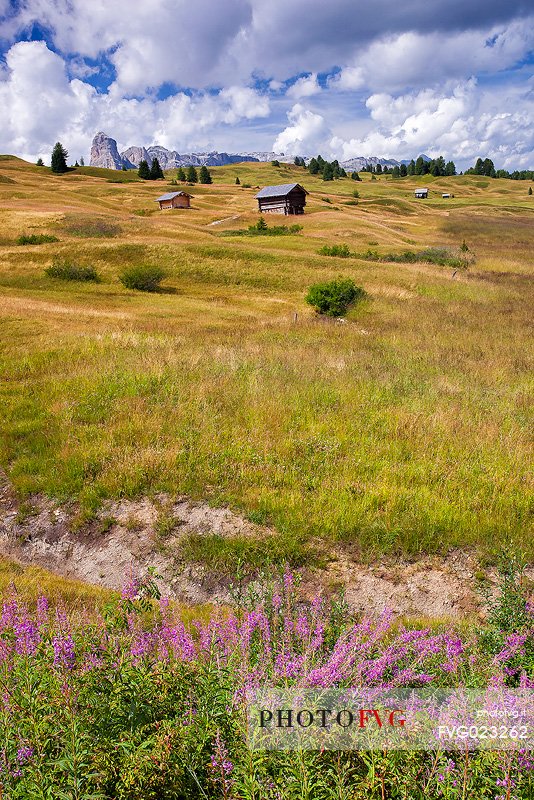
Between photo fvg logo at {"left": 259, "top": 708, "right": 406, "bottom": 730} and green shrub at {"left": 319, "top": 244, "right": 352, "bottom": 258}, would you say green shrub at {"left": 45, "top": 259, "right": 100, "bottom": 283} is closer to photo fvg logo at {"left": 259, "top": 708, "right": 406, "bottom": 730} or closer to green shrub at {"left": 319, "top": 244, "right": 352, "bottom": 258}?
green shrub at {"left": 319, "top": 244, "right": 352, "bottom": 258}

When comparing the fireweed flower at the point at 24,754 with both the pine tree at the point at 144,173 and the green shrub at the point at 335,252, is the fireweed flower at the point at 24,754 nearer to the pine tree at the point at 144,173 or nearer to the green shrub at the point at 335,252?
the green shrub at the point at 335,252

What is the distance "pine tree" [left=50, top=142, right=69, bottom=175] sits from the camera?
116881 millimetres

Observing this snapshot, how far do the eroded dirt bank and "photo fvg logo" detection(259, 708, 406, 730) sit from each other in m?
3.24

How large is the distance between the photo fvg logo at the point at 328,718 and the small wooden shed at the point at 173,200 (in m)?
85.7

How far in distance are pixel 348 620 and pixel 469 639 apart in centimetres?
133

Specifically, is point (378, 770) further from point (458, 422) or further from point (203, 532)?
point (458, 422)

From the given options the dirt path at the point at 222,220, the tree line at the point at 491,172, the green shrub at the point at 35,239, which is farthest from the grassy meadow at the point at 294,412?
the tree line at the point at 491,172

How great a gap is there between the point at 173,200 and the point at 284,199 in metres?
20.3

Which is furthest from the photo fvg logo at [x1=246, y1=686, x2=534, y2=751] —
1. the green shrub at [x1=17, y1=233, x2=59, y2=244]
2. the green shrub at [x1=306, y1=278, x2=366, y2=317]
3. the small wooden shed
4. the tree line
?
the tree line

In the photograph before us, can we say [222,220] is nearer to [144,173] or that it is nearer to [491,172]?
[144,173]

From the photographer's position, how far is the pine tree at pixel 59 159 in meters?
117

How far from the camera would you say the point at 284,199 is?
72.6 m

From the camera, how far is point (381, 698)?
10.9ft

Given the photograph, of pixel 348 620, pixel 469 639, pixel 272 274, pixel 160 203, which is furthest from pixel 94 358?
pixel 160 203
